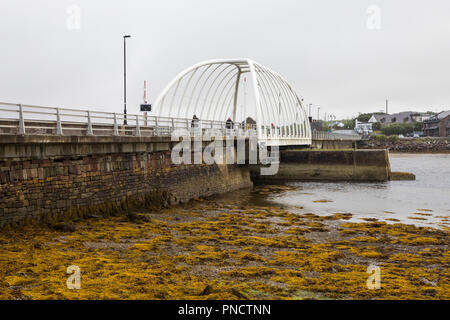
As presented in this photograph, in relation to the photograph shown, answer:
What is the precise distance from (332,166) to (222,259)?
104 feet

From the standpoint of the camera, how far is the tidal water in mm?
23206

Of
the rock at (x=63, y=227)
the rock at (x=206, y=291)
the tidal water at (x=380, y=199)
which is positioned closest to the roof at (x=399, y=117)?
the tidal water at (x=380, y=199)

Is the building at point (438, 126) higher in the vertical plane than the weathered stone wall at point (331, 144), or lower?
higher

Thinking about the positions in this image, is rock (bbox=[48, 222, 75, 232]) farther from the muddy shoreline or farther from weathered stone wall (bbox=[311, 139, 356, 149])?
weathered stone wall (bbox=[311, 139, 356, 149])

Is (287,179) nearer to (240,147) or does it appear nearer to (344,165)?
(344,165)

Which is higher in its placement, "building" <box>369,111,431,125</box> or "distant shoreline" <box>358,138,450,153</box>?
"building" <box>369,111,431,125</box>

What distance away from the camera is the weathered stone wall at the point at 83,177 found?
14047 mm

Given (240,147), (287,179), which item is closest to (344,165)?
(287,179)

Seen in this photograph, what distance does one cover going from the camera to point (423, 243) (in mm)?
15703

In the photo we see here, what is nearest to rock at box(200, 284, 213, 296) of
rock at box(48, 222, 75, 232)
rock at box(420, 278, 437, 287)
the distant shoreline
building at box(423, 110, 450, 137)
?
rock at box(420, 278, 437, 287)

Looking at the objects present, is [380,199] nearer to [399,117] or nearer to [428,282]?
[428,282]

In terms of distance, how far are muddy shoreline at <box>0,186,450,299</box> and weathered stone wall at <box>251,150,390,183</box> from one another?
22.5 m

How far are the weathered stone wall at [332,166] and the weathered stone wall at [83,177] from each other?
→ 761 inches

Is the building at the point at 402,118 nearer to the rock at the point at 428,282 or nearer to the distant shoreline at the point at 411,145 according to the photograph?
the distant shoreline at the point at 411,145
